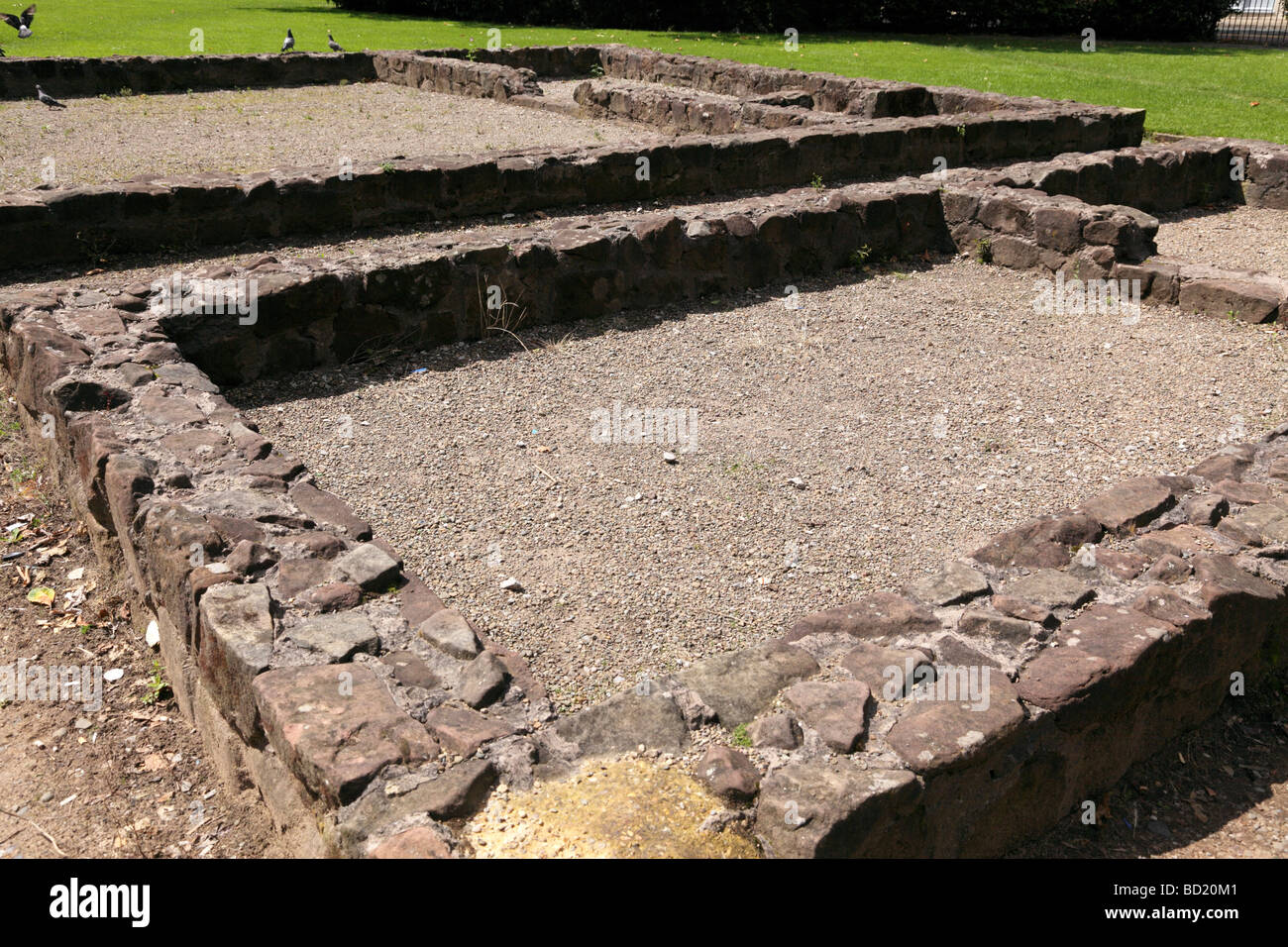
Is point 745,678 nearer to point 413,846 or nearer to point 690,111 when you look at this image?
point 413,846

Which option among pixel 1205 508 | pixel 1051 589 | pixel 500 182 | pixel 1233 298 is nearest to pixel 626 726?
pixel 1051 589

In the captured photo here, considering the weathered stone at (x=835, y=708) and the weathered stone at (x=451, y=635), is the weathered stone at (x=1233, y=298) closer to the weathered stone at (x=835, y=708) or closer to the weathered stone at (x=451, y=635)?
the weathered stone at (x=835, y=708)

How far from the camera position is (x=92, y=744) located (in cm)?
364

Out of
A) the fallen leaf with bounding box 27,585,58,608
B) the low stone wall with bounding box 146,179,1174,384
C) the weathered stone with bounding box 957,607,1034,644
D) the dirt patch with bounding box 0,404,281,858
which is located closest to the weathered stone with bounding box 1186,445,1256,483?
the weathered stone with bounding box 957,607,1034,644

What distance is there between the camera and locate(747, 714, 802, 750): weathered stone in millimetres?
2822

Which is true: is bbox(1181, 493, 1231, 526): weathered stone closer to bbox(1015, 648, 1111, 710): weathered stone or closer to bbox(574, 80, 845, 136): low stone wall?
bbox(1015, 648, 1111, 710): weathered stone

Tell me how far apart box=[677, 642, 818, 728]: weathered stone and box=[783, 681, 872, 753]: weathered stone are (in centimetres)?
6

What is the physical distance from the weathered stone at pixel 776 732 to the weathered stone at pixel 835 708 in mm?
55

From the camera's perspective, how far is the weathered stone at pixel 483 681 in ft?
9.86

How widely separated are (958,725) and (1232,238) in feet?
27.9
